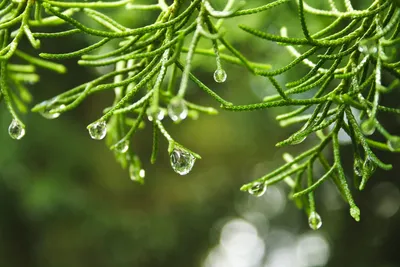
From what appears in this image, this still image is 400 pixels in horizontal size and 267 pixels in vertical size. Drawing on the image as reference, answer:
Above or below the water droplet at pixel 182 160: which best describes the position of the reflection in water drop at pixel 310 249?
below

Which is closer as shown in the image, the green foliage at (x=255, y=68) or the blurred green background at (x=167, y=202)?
the green foliage at (x=255, y=68)

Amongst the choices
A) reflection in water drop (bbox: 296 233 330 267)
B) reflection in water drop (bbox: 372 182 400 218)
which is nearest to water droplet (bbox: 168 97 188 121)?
reflection in water drop (bbox: 372 182 400 218)

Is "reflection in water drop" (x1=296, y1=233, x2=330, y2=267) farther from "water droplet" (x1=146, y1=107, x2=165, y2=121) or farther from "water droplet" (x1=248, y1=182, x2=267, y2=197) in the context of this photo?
"water droplet" (x1=146, y1=107, x2=165, y2=121)

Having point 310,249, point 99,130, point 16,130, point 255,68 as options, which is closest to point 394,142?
point 255,68

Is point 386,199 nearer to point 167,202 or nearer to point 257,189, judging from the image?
point 257,189

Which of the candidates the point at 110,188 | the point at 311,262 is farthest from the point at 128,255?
the point at 311,262

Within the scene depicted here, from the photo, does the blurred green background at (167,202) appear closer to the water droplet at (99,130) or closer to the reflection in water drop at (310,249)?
the reflection in water drop at (310,249)

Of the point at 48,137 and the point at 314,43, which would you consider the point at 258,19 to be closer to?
the point at 314,43

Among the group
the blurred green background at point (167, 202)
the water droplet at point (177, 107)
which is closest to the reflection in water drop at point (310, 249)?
the blurred green background at point (167, 202)
